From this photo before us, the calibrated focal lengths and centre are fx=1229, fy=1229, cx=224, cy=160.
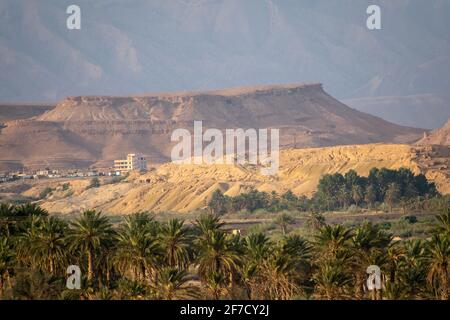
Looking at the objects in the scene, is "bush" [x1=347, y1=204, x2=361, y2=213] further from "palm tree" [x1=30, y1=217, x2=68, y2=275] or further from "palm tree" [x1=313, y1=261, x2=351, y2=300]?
"palm tree" [x1=313, y1=261, x2=351, y2=300]

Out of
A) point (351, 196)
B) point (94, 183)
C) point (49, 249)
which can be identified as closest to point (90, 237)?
point (49, 249)

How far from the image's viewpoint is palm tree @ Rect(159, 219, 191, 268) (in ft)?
196

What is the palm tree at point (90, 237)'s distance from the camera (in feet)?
197

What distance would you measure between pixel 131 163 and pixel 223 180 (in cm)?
3931

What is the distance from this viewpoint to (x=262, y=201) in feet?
442

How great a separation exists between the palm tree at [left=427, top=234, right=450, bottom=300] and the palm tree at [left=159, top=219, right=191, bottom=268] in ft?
38.9

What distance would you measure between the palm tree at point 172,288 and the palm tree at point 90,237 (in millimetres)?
5702

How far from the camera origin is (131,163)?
631 ft

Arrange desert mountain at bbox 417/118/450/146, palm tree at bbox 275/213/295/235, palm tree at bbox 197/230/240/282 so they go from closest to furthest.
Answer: palm tree at bbox 197/230/240/282, palm tree at bbox 275/213/295/235, desert mountain at bbox 417/118/450/146

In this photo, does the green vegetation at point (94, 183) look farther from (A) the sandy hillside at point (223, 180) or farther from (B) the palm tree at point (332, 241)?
(B) the palm tree at point (332, 241)

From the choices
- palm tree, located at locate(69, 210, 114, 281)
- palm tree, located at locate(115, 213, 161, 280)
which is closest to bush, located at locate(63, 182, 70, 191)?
palm tree, located at locate(69, 210, 114, 281)

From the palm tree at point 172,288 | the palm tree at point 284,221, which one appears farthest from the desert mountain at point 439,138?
the palm tree at point 172,288
